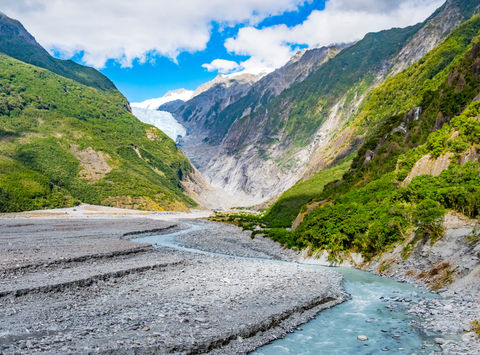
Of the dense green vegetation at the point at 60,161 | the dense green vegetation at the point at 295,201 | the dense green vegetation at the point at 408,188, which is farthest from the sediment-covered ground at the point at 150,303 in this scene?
the dense green vegetation at the point at 60,161

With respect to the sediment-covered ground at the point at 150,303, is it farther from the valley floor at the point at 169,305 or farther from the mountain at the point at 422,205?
the mountain at the point at 422,205

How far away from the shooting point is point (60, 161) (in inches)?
5748

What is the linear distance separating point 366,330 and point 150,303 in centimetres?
1129

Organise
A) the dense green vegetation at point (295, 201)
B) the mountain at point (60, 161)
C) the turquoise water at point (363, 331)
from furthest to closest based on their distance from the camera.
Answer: the mountain at point (60, 161) → the dense green vegetation at point (295, 201) → the turquoise water at point (363, 331)

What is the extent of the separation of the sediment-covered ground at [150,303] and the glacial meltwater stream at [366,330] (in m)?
0.81

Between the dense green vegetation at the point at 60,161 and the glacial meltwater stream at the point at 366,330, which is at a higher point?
the dense green vegetation at the point at 60,161

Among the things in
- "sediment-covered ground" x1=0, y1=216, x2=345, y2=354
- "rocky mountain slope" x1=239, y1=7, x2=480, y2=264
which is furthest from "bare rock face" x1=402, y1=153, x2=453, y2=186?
"sediment-covered ground" x1=0, y1=216, x2=345, y2=354

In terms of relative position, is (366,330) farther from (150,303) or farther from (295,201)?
(295,201)

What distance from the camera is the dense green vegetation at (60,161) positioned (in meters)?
118

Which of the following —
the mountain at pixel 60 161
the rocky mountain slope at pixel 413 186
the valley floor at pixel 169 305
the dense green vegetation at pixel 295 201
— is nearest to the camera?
the valley floor at pixel 169 305

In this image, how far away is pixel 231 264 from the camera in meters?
33.2

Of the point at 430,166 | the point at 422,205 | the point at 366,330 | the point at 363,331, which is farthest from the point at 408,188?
the point at 363,331

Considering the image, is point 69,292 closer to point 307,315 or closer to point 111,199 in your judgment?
point 307,315

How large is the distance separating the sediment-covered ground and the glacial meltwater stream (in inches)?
31.9
